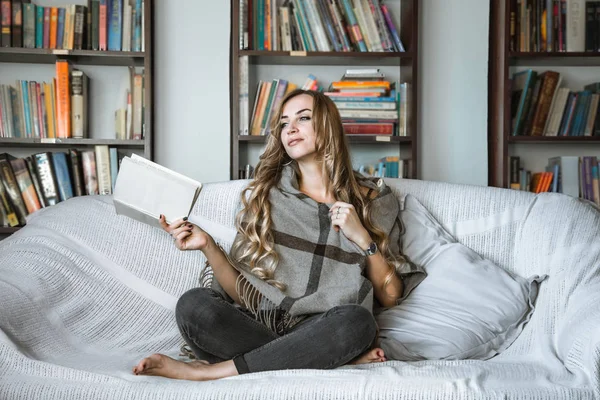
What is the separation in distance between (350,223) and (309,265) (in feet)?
0.51

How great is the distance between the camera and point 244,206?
1950 mm

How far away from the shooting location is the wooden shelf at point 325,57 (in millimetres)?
2613

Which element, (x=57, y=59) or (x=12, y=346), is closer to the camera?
(x=12, y=346)

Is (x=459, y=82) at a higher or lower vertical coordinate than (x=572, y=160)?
higher

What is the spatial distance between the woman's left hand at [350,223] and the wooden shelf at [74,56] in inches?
49.0

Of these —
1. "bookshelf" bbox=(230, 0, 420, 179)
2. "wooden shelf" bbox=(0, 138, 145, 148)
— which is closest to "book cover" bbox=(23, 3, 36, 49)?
"wooden shelf" bbox=(0, 138, 145, 148)

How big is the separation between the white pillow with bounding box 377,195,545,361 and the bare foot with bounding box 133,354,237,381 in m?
0.40

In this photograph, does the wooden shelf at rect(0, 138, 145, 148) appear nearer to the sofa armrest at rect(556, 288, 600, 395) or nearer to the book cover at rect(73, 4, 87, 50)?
the book cover at rect(73, 4, 87, 50)

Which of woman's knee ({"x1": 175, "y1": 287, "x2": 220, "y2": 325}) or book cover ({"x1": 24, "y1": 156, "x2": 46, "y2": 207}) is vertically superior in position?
book cover ({"x1": 24, "y1": 156, "x2": 46, "y2": 207})

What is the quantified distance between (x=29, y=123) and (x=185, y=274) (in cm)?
112

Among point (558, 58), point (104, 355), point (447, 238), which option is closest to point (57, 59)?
point (104, 355)

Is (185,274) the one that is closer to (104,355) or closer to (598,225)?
(104,355)

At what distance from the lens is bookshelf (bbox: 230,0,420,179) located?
260 cm

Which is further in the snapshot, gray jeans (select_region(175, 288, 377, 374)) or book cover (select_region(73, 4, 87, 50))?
book cover (select_region(73, 4, 87, 50))
